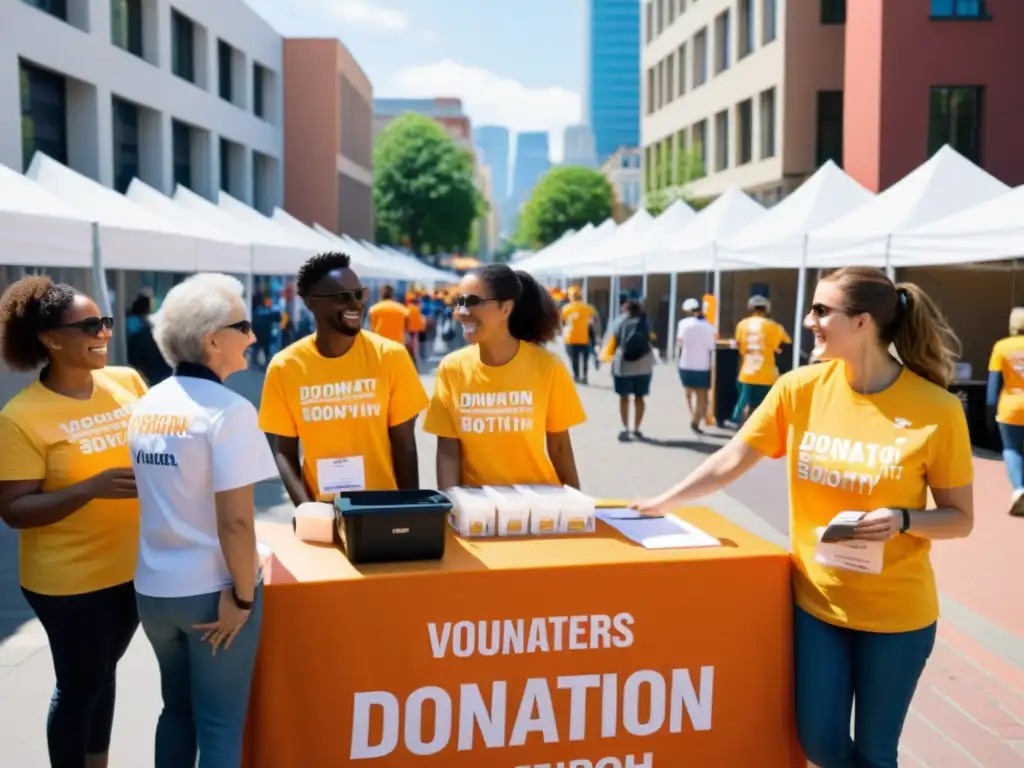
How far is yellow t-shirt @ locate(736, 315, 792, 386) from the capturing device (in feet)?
39.6

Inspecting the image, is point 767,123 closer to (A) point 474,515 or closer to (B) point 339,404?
(B) point 339,404

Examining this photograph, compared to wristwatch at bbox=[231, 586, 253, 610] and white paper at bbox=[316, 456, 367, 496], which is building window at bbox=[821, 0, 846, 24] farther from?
wristwatch at bbox=[231, 586, 253, 610]

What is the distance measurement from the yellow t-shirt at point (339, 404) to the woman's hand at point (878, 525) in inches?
62.9

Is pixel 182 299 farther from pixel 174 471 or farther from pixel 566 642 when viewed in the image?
pixel 566 642

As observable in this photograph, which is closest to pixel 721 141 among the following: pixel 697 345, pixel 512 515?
pixel 697 345

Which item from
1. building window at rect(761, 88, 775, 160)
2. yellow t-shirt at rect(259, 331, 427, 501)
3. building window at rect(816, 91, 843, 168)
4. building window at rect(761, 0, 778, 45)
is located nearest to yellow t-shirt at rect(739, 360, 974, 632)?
yellow t-shirt at rect(259, 331, 427, 501)

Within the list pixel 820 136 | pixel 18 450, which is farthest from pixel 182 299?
pixel 820 136

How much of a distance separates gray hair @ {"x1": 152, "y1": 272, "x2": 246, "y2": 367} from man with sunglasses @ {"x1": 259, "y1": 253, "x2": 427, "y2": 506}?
33.1 inches

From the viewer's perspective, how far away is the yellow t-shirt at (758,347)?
1207 centimetres

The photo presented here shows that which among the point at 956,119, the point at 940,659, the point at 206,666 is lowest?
the point at 940,659

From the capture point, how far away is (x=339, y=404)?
12.3 ft

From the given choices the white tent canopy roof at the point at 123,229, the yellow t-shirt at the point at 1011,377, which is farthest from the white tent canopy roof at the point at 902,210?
the white tent canopy roof at the point at 123,229

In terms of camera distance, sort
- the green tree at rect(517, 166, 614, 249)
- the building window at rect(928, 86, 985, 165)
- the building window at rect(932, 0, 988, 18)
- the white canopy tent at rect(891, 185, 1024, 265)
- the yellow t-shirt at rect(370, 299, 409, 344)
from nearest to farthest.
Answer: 1. the white canopy tent at rect(891, 185, 1024, 265)
2. the yellow t-shirt at rect(370, 299, 409, 344)
3. the building window at rect(932, 0, 988, 18)
4. the building window at rect(928, 86, 985, 165)
5. the green tree at rect(517, 166, 614, 249)

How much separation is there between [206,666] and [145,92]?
24.0m
